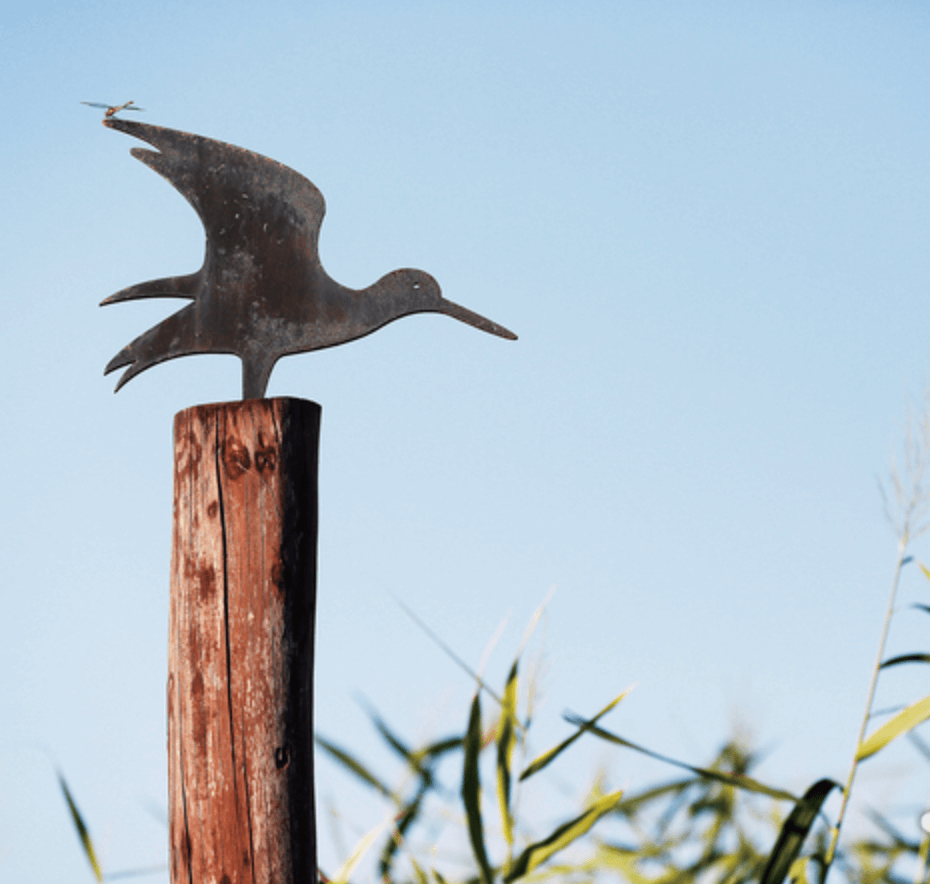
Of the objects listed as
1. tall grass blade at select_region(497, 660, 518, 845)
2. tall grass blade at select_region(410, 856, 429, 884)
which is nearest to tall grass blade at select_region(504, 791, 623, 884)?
tall grass blade at select_region(497, 660, 518, 845)

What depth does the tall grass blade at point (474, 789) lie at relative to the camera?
1.48 metres

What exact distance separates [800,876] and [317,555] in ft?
3.59

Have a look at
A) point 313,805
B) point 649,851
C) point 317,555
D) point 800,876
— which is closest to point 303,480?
point 317,555

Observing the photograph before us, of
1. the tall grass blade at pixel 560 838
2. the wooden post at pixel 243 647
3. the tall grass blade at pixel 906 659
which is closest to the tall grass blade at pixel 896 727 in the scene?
Result: the tall grass blade at pixel 906 659

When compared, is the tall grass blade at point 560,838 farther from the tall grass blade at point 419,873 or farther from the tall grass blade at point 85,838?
the tall grass blade at point 85,838

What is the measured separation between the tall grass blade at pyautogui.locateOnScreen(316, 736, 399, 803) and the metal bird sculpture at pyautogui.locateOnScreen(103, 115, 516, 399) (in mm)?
778

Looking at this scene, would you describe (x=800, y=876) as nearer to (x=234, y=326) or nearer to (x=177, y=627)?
(x=177, y=627)

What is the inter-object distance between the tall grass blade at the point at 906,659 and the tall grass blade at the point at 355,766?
0.87 m

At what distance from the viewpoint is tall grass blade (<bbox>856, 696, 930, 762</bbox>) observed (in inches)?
48.3

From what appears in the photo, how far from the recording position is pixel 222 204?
2189 millimetres

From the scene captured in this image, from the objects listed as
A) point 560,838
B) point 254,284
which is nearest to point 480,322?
point 254,284

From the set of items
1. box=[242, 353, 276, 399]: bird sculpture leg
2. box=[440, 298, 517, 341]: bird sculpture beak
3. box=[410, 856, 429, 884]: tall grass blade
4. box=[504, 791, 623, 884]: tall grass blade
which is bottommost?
box=[410, 856, 429, 884]: tall grass blade

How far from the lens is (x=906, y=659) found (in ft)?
4.24

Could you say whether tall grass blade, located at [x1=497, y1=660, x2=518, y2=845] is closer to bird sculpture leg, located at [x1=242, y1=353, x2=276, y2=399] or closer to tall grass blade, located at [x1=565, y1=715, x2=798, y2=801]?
tall grass blade, located at [x1=565, y1=715, x2=798, y2=801]
